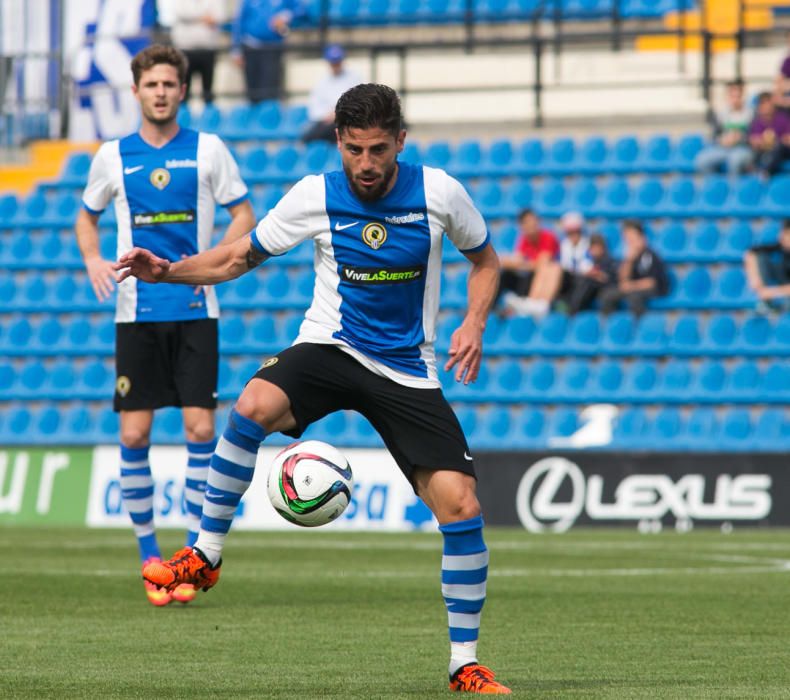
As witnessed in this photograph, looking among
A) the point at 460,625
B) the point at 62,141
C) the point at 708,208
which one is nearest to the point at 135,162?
the point at 460,625

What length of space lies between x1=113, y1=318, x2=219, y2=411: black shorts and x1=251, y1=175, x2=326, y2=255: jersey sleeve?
9.69ft

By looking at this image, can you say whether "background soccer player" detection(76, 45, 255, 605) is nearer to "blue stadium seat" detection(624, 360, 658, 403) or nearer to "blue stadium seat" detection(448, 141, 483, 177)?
"blue stadium seat" detection(624, 360, 658, 403)

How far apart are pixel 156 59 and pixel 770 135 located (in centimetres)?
1026

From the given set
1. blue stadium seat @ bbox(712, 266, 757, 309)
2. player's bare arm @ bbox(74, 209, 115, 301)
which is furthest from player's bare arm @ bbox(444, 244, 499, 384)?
blue stadium seat @ bbox(712, 266, 757, 309)

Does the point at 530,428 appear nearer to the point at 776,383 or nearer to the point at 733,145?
the point at 776,383

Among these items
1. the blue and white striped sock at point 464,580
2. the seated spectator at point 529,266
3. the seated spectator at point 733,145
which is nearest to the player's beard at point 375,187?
the blue and white striped sock at point 464,580

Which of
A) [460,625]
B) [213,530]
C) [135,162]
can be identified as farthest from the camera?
[135,162]

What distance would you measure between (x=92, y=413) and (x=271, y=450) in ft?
11.0

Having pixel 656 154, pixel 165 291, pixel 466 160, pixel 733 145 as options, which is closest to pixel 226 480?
pixel 165 291

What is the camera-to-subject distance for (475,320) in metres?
6.22

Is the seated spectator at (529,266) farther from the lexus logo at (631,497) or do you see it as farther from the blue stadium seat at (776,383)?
the lexus logo at (631,497)

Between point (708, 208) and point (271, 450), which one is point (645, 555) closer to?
point (271, 450)

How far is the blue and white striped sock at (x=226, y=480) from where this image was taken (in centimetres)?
636

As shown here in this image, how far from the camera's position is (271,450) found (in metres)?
16.4
